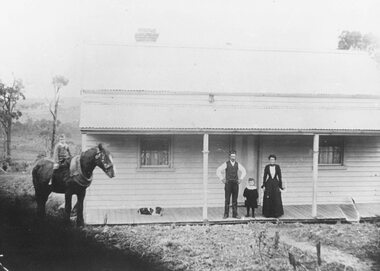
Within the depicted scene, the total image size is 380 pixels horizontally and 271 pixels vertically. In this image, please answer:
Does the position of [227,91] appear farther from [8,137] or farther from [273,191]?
[8,137]

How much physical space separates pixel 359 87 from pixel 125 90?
25.3 feet

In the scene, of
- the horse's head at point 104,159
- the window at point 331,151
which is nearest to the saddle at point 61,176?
the horse's head at point 104,159

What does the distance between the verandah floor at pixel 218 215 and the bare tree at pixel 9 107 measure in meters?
6.54

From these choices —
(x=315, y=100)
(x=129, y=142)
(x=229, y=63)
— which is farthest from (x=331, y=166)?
(x=129, y=142)

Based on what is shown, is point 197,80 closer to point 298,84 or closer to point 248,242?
point 298,84

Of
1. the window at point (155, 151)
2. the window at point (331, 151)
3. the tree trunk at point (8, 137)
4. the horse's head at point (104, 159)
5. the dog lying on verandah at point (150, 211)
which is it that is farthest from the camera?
the tree trunk at point (8, 137)

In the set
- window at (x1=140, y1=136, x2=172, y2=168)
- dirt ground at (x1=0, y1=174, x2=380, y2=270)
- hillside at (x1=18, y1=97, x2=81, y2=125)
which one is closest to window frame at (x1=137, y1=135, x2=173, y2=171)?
window at (x1=140, y1=136, x2=172, y2=168)

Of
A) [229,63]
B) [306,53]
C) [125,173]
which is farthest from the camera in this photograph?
[306,53]

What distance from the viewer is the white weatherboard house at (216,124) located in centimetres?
1248

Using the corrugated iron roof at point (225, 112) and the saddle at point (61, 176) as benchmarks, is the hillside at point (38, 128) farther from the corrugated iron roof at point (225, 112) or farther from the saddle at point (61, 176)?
the saddle at point (61, 176)

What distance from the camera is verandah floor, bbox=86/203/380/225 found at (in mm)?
11922

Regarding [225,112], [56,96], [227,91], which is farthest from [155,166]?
[56,96]

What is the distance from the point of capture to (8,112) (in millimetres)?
17422

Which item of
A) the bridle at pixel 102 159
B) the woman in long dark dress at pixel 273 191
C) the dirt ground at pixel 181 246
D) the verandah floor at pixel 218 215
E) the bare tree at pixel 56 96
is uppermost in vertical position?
the bare tree at pixel 56 96
